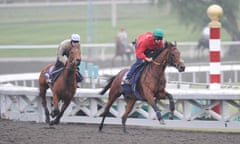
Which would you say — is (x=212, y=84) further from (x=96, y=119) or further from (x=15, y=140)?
(x=15, y=140)

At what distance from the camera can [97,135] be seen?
1266 cm

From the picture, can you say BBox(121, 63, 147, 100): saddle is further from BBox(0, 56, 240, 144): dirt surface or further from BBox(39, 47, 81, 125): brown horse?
BBox(39, 47, 81, 125): brown horse

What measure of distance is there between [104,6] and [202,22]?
1497 centimetres

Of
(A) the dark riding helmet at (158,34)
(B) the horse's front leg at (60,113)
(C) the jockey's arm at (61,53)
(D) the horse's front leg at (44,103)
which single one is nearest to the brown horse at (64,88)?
(B) the horse's front leg at (60,113)

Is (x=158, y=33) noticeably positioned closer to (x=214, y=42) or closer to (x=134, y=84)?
(x=134, y=84)

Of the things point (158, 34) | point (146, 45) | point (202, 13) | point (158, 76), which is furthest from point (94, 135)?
point (202, 13)

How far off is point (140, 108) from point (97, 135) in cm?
197

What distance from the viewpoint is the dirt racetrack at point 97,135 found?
11672 mm

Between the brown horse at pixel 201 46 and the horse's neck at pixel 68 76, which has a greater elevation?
the horse's neck at pixel 68 76

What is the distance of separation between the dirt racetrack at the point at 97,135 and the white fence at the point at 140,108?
0.65 feet

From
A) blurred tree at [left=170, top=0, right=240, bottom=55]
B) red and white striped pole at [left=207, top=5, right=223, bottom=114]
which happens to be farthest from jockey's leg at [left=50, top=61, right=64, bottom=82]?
blurred tree at [left=170, top=0, right=240, bottom=55]

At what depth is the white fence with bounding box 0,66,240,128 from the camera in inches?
525

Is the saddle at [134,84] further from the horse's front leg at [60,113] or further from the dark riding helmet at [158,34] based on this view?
the horse's front leg at [60,113]

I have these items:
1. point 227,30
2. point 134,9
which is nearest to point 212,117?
point 227,30
